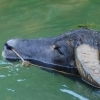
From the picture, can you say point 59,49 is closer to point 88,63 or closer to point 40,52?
point 40,52

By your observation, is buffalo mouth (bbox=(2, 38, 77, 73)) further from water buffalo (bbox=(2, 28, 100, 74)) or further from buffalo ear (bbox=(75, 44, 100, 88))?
buffalo ear (bbox=(75, 44, 100, 88))

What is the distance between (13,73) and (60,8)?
4389 millimetres

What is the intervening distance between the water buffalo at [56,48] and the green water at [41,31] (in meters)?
0.15

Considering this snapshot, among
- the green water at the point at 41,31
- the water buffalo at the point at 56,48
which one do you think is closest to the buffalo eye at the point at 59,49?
the water buffalo at the point at 56,48

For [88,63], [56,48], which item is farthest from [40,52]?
[88,63]

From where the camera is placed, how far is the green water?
4242 mm

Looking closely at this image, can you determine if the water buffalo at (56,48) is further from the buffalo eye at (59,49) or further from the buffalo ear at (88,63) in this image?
the buffalo ear at (88,63)

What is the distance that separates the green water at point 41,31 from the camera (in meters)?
4.24

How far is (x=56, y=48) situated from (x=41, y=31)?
75.9 inches

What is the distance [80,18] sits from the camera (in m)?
7.73

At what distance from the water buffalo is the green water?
0.15 meters

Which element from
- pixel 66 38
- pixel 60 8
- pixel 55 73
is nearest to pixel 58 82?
pixel 55 73

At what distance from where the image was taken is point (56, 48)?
16.1 ft

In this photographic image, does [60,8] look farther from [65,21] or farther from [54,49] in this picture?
Result: [54,49]
